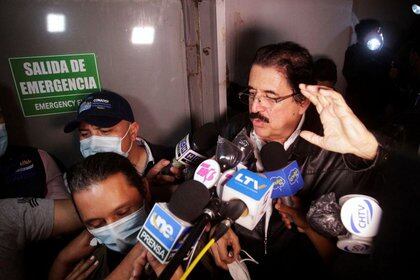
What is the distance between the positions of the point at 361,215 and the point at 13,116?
239cm

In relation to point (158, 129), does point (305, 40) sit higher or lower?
higher

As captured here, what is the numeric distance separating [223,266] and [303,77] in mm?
1269

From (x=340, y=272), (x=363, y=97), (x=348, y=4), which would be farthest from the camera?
(x=348, y=4)

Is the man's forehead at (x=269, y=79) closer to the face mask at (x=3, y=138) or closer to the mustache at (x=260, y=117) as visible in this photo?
the mustache at (x=260, y=117)

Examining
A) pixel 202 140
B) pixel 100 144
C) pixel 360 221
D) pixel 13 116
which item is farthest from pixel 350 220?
pixel 13 116

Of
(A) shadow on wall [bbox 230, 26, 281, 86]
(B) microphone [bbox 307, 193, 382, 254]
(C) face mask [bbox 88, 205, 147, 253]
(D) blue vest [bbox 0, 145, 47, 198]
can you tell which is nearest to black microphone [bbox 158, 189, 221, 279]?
(B) microphone [bbox 307, 193, 382, 254]

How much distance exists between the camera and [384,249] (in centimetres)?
48

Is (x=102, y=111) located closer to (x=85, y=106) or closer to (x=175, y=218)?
(x=85, y=106)

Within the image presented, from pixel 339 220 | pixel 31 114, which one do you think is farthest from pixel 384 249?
pixel 31 114

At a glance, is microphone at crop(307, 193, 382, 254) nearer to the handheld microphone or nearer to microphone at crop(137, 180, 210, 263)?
the handheld microphone

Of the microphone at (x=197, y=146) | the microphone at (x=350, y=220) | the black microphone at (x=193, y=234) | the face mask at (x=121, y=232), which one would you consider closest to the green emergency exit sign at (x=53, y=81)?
the microphone at (x=197, y=146)

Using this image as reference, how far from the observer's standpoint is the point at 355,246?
3.08ft

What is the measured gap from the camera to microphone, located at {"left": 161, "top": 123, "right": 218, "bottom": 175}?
1.61 m

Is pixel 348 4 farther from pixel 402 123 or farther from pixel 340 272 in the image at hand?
pixel 340 272
